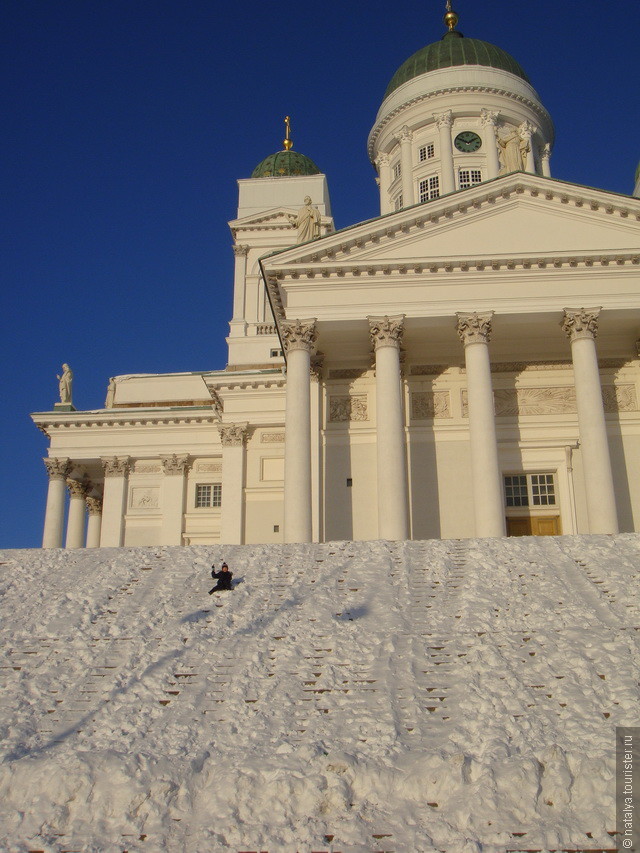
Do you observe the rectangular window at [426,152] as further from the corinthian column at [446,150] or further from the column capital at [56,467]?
the column capital at [56,467]

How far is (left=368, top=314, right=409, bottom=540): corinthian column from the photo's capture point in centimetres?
2356

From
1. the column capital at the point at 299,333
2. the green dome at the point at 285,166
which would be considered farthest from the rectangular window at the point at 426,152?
the column capital at the point at 299,333

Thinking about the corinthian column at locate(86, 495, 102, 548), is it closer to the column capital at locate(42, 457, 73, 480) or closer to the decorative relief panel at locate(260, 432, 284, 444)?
the column capital at locate(42, 457, 73, 480)

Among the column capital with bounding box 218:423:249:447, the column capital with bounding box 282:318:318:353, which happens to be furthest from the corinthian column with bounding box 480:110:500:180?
the column capital with bounding box 282:318:318:353

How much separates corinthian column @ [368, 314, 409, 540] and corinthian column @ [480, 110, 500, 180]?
1863 cm

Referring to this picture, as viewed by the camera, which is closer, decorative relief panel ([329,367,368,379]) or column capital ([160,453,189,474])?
decorative relief panel ([329,367,368,379])

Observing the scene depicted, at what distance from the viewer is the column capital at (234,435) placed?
33844 millimetres

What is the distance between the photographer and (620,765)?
927 centimetres

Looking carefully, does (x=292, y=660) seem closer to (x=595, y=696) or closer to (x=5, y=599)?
(x=595, y=696)

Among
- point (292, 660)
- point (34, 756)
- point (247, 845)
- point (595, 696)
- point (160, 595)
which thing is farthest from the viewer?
point (160, 595)

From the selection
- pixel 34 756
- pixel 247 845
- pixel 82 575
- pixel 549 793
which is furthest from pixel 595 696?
pixel 82 575

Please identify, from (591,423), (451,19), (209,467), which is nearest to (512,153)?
(591,423)

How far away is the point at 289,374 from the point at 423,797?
17.4 meters

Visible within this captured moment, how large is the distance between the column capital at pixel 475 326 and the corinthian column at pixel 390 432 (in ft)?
5.69
